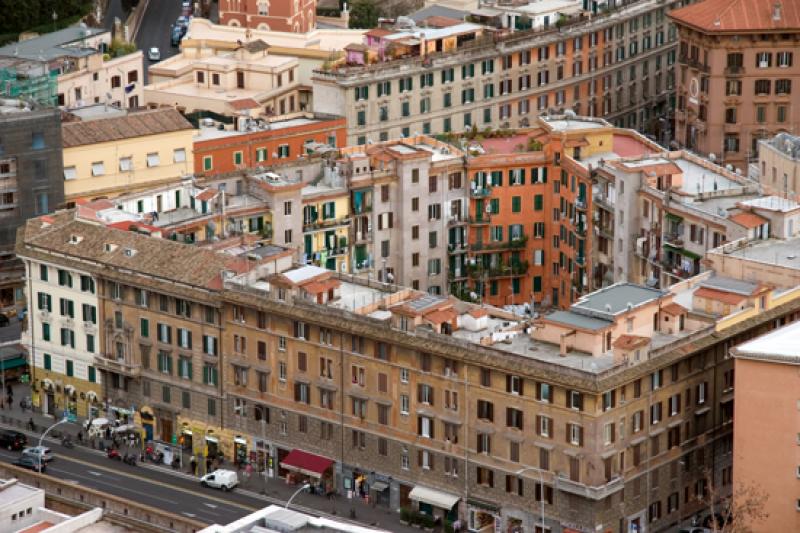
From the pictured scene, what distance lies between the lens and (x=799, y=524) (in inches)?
7436

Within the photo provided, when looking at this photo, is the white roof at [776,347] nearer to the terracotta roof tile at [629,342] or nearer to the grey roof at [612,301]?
the terracotta roof tile at [629,342]

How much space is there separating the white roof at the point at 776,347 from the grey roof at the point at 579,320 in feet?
33.0

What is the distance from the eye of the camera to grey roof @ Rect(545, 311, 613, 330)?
19338 cm

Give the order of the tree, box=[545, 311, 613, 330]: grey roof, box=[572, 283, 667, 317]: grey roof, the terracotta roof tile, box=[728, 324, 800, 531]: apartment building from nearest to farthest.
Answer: box=[728, 324, 800, 531]: apartment building
the tree
the terracotta roof tile
box=[545, 311, 613, 330]: grey roof
box=[572, 283, 667, 317]: grey roof

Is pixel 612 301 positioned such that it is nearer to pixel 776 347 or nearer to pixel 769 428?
pixel 776 347

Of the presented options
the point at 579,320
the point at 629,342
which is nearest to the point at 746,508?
the point at 629,342

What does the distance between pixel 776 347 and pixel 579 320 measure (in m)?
14.5

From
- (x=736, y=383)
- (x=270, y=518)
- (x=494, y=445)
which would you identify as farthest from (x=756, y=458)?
(x=270, y=518)

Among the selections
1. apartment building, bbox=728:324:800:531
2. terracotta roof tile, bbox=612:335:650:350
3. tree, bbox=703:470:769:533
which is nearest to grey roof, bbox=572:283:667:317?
terracotta roof tile, bbox=612:335:650:350

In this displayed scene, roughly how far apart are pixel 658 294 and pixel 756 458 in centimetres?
1592

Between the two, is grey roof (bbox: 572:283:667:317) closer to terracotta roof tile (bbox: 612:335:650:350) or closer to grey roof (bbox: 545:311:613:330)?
grey roof (bbox: 545:311:613:330)

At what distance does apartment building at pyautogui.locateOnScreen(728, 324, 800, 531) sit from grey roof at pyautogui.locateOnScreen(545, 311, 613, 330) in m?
9.89

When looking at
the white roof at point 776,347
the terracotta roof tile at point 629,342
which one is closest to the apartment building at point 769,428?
the white roof at point 776,347

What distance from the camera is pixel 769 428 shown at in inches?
7456
